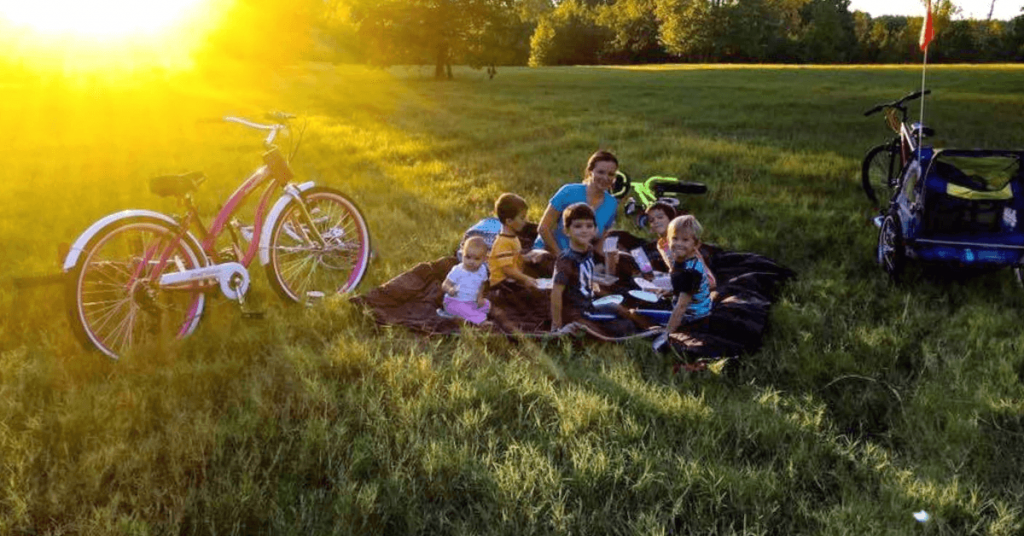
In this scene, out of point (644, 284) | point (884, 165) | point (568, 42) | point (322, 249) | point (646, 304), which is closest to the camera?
point (322, 249)

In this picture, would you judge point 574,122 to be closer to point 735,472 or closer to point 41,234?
point 41,234

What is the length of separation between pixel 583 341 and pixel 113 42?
3730cm

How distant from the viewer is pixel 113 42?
111 ft

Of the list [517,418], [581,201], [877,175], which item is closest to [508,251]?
[581,201]

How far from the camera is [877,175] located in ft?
29.3

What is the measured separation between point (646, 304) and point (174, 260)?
3905 millimetres

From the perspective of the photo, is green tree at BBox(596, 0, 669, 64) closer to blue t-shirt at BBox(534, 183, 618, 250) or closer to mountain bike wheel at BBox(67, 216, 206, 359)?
blue t-shirt at BBox(534, 183, 618, 250)

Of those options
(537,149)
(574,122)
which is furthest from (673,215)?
(574,122)

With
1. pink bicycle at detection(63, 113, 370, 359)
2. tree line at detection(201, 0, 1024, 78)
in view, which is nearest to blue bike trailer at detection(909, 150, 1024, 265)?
pink bicycle at detection(63, 113, 370, 359)

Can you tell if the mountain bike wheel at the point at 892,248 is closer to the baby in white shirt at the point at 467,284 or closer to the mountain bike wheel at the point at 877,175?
the mountain bike wheel at the point at 877,175

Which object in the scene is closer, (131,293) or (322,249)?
(131,293)

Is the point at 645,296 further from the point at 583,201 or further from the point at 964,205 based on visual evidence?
the point at 964,205

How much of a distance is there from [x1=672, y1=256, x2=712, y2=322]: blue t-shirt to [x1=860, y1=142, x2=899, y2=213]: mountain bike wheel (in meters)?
4.56

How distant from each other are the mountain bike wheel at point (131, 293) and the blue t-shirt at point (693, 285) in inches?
142
